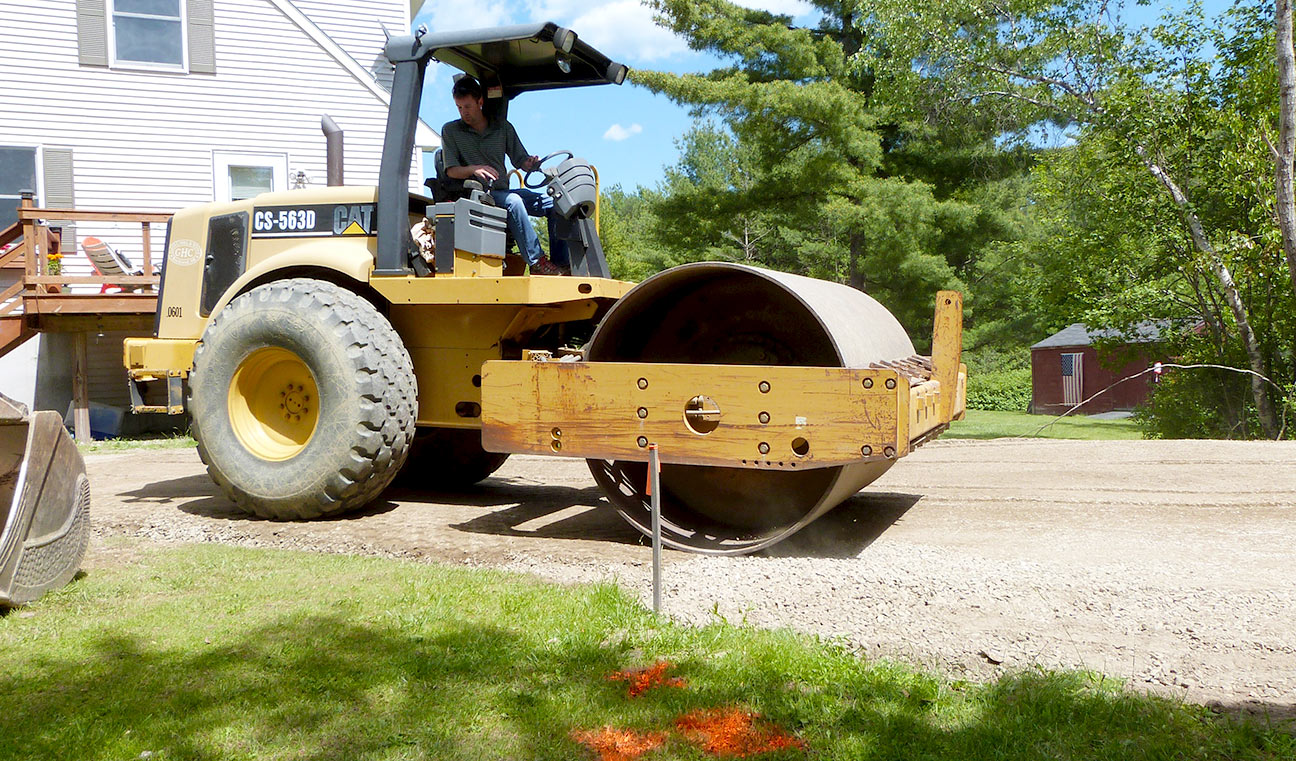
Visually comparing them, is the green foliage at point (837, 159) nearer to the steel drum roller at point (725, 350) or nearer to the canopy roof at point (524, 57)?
the canopy roof at point (524, 57)

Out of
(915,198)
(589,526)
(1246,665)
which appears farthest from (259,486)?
(915,198)

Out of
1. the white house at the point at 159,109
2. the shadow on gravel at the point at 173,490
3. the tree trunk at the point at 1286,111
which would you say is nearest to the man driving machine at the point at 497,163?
the shadow on gravel at the point at 173,490

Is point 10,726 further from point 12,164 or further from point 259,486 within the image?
point 12,164

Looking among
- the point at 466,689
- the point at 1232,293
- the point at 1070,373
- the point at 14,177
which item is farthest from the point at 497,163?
the point at 1070,373

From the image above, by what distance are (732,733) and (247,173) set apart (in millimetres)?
15032

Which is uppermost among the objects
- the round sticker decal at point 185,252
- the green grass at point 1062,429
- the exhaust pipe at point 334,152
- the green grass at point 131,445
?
the exhaust pipe at point 334,152

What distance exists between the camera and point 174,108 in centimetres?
1545

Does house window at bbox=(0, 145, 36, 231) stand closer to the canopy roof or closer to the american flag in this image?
the canopy roof

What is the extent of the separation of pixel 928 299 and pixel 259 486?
19245 mm

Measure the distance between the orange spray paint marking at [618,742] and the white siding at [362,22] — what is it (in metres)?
16.4

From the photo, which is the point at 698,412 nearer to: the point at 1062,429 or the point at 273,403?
the point at 273,403

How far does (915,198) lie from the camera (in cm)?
2158

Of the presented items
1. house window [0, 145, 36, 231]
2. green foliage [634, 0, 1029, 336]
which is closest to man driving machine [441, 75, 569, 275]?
house window [0, 145, 36, 231]

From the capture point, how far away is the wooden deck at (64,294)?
42.4 feet
